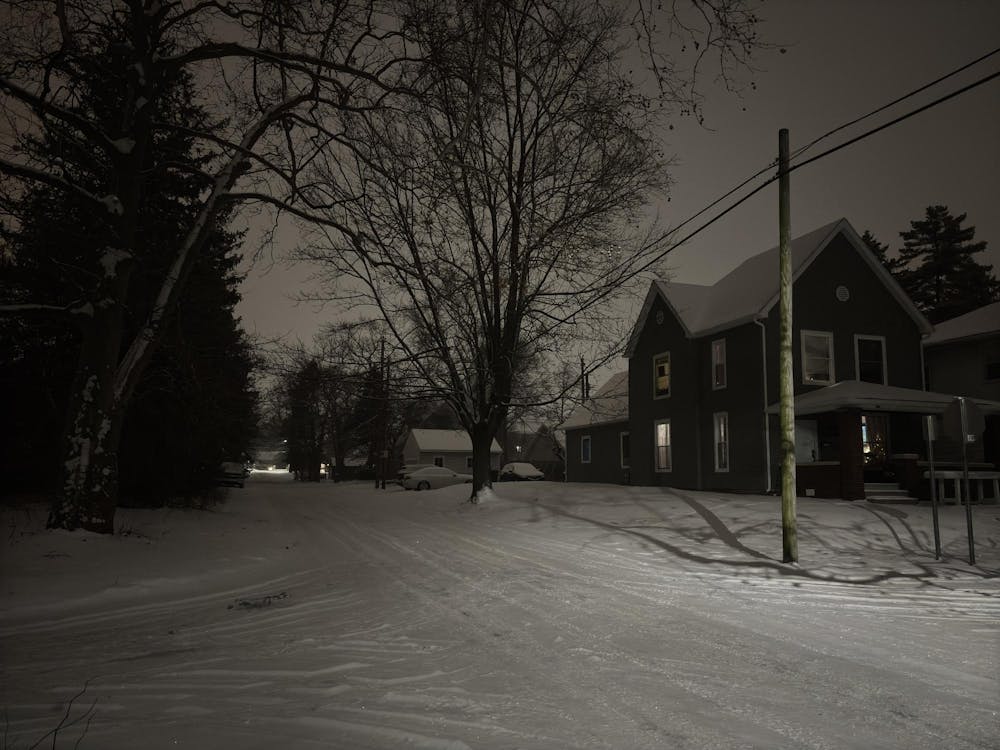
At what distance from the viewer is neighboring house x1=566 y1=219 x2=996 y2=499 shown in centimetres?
2005

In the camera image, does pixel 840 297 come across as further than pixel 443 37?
Yes

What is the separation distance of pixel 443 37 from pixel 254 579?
7.74 metres

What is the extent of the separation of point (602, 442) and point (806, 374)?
1455 centimetres

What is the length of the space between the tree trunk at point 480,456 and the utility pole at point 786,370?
1124 centimetres

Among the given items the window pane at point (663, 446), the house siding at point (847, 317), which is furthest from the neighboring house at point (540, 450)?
the house siding at point (847, 317)

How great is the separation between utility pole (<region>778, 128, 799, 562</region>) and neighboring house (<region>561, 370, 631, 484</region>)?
2008 cm

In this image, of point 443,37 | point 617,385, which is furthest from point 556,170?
point 617,385

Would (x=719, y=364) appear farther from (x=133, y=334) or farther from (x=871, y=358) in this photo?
(x=133, y=334)

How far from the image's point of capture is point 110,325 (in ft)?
34.9

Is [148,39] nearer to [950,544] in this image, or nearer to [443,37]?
[443,37]

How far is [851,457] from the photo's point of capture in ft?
59.9

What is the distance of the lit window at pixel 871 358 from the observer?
23.2 m

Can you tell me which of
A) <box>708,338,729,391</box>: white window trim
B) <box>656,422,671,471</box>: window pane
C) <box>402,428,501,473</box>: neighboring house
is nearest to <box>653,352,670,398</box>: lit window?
<box>656,422,671,471</box>: window pane

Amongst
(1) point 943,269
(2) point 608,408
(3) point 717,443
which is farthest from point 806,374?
(1) point 943,269
